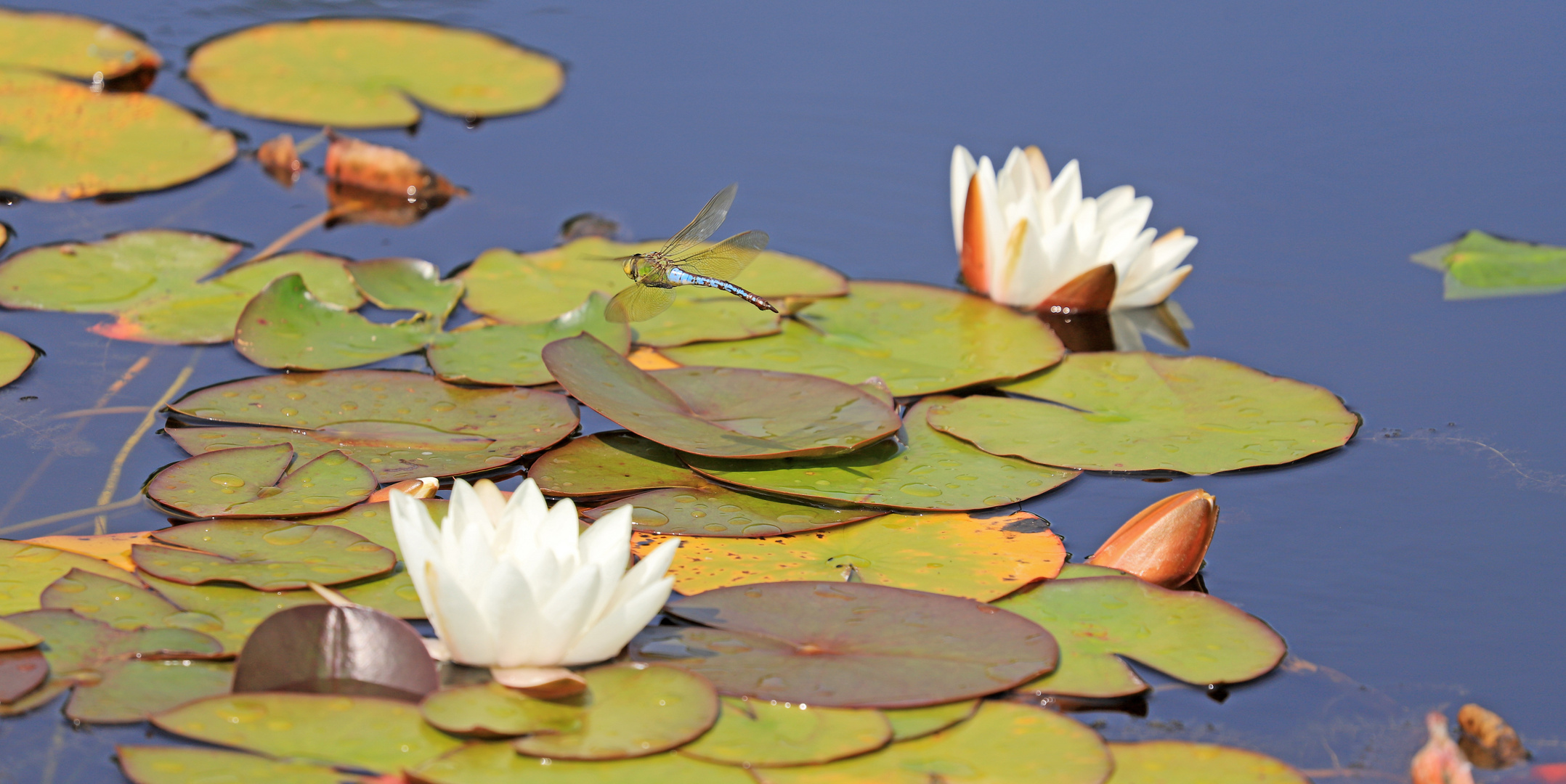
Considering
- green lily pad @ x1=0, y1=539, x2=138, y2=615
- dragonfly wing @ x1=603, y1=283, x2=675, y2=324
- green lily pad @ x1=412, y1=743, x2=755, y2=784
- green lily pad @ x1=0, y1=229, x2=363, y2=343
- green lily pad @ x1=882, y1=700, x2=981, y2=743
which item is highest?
dragonfly wing @ x1=603, y1=283, x2=675, y2=324

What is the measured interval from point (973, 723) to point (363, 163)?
138 inches

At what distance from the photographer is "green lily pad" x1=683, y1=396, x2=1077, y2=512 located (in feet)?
9.45

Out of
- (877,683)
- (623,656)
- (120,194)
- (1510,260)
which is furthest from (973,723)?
(120,194)

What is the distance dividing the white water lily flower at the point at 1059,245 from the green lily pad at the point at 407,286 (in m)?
1.67

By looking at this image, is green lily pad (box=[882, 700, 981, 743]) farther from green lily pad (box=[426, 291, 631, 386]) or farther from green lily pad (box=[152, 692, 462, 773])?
green lily pad (box=[426, 291, 631, 386])

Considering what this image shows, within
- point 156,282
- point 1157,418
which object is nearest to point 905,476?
point 1157,418

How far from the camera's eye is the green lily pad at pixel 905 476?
9.45 ft

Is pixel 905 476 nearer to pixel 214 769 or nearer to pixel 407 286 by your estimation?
pixel 214 769

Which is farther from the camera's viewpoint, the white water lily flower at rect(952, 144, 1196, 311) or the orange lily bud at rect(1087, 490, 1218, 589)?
the white water lily flower at rect(952, 144, 1196, 311)

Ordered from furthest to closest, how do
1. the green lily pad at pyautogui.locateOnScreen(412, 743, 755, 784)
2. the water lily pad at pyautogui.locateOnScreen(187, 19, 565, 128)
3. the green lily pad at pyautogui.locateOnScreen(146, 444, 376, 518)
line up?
the water lily pad at pyautogui.locateOnScreen(187, 19, 565, 128)
the green lily pad at pyautogui.locateOnScreen(146, 444, 376, 518)
the green lily pad at pyautogui.locateOnScreen(412, 743, 755, 784)

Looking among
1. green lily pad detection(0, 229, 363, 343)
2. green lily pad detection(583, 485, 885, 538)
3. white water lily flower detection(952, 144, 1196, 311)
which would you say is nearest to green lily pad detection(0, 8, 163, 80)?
green lily pad detection(0, 229, 363, 343)

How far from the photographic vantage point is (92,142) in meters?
4.72

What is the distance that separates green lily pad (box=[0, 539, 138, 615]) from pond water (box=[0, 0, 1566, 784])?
6.6 inches

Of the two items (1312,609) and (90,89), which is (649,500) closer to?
(1312,609)
